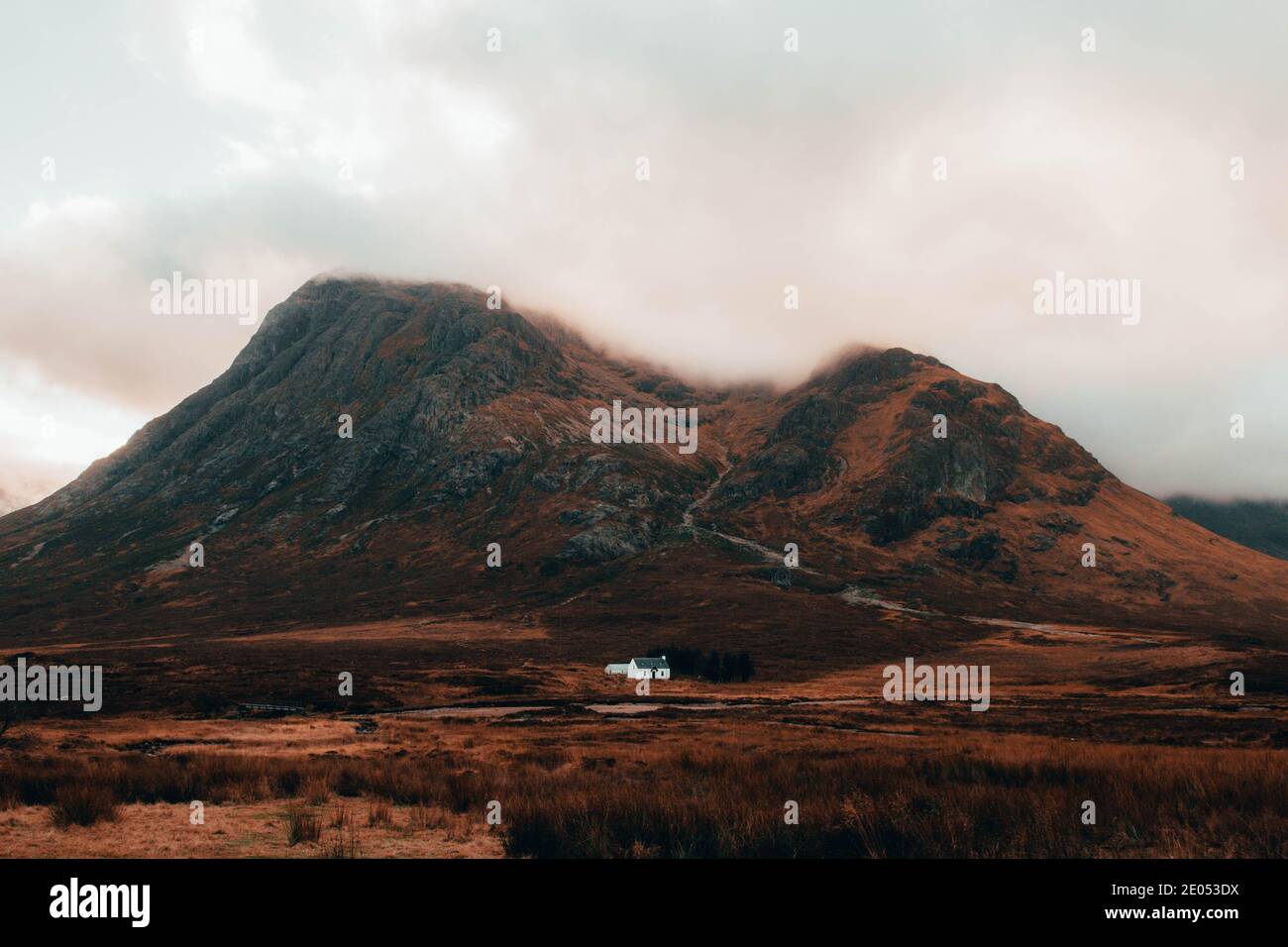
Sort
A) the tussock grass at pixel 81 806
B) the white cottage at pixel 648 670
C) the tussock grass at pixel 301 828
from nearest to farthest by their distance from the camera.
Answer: the tussock grass at pixel 301 828 < the tussock grass at pixel 81 806 < the white cottage at pixel 648 670

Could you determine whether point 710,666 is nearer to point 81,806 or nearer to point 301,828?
point 301,828

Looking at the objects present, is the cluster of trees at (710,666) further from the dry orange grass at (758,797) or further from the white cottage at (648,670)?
the dry orange grass at (758,797)

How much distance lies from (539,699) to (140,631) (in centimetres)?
12086

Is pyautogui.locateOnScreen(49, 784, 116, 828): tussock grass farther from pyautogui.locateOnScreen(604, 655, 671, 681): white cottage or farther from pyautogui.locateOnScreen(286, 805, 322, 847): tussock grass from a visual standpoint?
pyautogui.locateOnScreen(604, 655, 671, 681): white cottage

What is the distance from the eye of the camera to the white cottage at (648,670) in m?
88.2

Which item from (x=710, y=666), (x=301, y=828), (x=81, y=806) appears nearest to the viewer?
(x=301, y=828)

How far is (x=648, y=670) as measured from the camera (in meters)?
88.9

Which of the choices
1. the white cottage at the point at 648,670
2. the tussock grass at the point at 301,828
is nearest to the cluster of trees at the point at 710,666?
the white cottage at the point at 648,670

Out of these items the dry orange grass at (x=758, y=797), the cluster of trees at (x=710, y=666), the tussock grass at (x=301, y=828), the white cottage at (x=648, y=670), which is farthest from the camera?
the cluster of trees at (x=710, y=666)

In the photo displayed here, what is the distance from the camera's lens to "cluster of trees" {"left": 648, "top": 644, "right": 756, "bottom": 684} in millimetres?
91125

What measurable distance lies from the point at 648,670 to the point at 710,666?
30.0 ft

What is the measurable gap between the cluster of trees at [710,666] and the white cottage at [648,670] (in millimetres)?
3686

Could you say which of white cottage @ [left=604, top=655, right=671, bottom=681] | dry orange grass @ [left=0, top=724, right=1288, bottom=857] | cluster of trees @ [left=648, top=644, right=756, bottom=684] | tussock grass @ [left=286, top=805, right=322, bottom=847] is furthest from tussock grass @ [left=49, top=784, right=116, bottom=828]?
cluster of trees @ [left=648, top=644, right=756, bottom=684]

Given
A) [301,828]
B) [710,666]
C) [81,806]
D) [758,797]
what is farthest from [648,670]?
[301,828]
